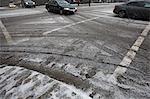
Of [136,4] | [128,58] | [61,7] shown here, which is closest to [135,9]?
[136,4]

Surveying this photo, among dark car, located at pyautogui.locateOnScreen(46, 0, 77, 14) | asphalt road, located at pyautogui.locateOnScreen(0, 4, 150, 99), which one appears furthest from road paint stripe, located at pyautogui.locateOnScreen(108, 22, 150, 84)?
dark car, located at pyautogui.locateOnScreen(46, 0, 77, 14)

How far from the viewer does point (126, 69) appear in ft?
25.4

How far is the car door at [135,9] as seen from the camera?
1816cm

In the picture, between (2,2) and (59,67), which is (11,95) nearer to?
(59,67)

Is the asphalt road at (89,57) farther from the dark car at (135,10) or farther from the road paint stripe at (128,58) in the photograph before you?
the dark car at (135,10)

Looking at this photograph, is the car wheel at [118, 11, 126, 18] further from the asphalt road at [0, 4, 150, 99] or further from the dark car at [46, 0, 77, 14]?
the asphalt road at [0, 4, 150, 99]

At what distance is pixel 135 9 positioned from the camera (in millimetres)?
18359

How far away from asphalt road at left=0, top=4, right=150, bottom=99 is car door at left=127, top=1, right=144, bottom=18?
15.6 ft

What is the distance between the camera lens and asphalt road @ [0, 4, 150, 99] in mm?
6637

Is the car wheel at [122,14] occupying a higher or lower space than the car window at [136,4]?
lower

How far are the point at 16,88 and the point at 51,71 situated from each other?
1.44 meters

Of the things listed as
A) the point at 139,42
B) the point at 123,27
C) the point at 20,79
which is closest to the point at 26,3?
the point at 123,27

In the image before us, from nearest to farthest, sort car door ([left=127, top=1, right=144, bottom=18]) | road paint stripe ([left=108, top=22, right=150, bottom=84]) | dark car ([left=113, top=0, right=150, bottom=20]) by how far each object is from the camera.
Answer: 1. road paint stripe ([left=108, top=22, right=150, bottom=84])
2. dark car ([left=113, top=0, right=150, bottom=20])
3. car door ([left=127, top=1, right=144, bottom=18])

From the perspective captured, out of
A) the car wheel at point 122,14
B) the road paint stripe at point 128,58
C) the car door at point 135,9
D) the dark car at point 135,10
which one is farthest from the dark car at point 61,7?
the road paint stripe at point 128,58
